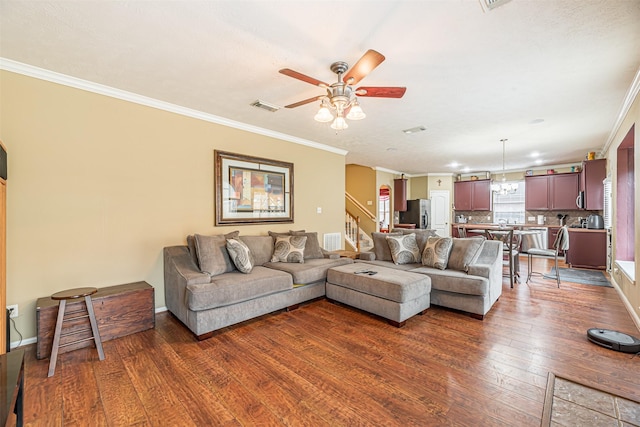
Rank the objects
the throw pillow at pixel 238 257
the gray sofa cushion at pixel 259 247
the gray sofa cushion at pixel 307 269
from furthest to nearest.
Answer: the gray sofa cushion at pixel 259 247 < the gray sofa cushion at pixel 307 269 < the throw pillow at pixel 238 257

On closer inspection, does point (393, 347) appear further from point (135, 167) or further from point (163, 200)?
point (135, 167)

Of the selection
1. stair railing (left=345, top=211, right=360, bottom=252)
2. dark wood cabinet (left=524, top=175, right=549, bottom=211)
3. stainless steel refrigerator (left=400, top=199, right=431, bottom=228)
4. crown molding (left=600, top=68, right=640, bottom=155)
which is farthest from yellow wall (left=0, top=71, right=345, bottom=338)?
dark wood cabinet (left=524, top=175, right=549, bottom=211)

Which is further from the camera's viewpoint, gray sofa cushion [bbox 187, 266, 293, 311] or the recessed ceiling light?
the recessed ceiling light

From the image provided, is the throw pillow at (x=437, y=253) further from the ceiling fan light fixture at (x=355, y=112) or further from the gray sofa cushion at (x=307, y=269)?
the ceiling fan light fixture at (x=355, y=112)

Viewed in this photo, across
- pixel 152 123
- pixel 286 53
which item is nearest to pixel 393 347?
pixel 286 53

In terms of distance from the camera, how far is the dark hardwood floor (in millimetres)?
1825

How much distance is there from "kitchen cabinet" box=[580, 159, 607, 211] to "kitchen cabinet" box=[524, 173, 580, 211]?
911mm

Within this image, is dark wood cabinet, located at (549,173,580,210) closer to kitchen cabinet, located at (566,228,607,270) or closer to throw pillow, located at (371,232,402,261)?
kitchen cabinet, located at (566,228,607,270)

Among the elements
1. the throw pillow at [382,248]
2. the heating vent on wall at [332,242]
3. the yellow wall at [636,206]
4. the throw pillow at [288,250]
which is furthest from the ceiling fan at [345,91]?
the heating vent on wall at [332,242]

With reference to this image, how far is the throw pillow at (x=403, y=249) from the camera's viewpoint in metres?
4.30

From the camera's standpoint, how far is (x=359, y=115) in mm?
2512

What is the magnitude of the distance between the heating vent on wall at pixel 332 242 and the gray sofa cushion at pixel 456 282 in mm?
2309

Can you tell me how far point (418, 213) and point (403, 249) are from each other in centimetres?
527

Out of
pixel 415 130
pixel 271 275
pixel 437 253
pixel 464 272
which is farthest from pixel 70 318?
pixel 415 130
